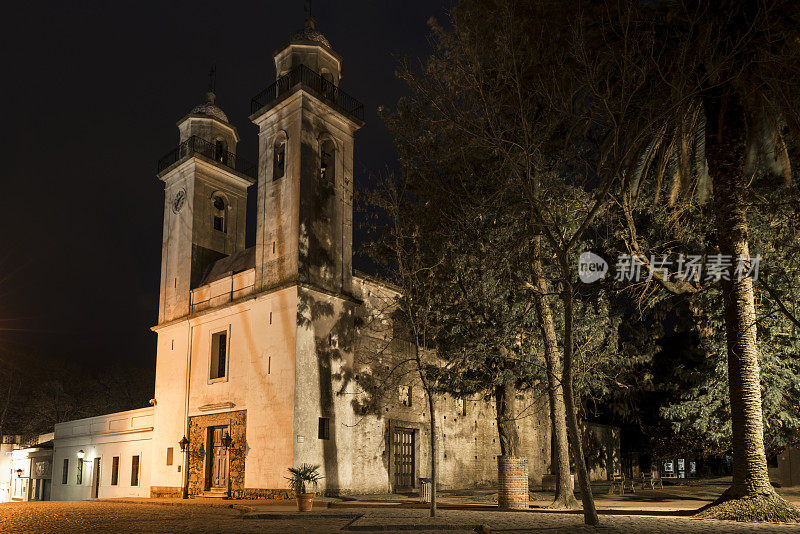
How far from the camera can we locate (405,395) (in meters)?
26.9

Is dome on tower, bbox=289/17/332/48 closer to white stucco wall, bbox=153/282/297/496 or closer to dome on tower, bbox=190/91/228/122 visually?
dome on tower, bbox=190/91/228/122

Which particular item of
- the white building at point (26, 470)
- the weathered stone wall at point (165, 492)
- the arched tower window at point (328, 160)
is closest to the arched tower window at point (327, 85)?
the arched tower window at point (328, 160)

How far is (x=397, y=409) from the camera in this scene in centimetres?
2602

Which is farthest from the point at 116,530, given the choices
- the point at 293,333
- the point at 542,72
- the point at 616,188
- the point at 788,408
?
the point at 788,408

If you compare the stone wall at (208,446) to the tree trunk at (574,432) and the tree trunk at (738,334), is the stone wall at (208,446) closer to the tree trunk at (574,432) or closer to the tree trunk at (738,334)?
the tree trunk at (574,432)

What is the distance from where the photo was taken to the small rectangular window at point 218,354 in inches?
998

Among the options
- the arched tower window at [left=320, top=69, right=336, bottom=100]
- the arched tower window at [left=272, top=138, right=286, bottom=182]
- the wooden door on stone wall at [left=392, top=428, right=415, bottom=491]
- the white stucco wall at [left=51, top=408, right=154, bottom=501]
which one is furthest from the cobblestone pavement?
the arched tower window at [left=320, top=69, right=336, bottom=100]

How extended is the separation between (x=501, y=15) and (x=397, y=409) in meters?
16.3

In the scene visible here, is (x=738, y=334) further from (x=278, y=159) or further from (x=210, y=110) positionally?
Result: (x=210, y=110)

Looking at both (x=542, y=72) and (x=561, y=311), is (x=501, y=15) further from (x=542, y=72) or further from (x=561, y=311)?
(x=561, y=311)

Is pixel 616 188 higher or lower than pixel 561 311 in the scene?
higher

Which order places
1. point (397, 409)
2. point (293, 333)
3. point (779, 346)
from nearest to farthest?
point (779, 346), point (293, 333), point (397, 409)

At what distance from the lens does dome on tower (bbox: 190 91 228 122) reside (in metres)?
30.0

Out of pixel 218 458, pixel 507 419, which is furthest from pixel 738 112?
pixel 218 458
